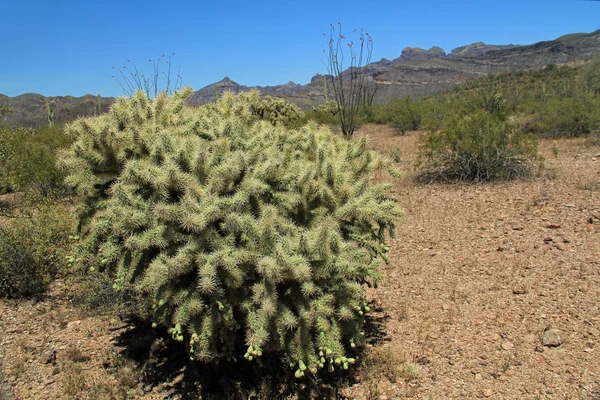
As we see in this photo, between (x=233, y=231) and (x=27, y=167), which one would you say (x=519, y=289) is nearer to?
(x=233, y=231)

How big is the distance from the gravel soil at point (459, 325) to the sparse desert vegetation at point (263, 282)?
0.02 m

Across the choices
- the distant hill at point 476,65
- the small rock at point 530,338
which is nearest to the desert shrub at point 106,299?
the small rock at point 530,338

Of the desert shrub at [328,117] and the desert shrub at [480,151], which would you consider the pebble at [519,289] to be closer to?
the desert shrub at [480,151]

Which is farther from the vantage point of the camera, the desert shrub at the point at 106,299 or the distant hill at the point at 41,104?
the distant hill at the point at 41,104

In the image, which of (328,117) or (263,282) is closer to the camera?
(263,282)

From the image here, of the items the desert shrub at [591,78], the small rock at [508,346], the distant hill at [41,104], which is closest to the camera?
the small rock at [508,346]

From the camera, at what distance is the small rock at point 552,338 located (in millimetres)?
3873

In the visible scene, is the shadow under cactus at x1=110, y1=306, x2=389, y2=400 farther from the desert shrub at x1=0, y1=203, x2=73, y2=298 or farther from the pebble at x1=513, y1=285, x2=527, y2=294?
the desert shrub at x1=0, y1=203, x2=73, y2=298

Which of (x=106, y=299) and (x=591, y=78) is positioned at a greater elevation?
(x=591, y=78)

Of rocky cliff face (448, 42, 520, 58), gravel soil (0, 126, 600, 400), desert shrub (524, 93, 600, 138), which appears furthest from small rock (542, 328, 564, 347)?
rocky cliff face (448, 42, 520, 58)

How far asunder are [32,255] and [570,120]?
14.0m

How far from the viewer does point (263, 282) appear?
3.29 m

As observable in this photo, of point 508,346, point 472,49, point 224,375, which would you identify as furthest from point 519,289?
point 472,49

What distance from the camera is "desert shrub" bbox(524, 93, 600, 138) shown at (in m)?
13.1
